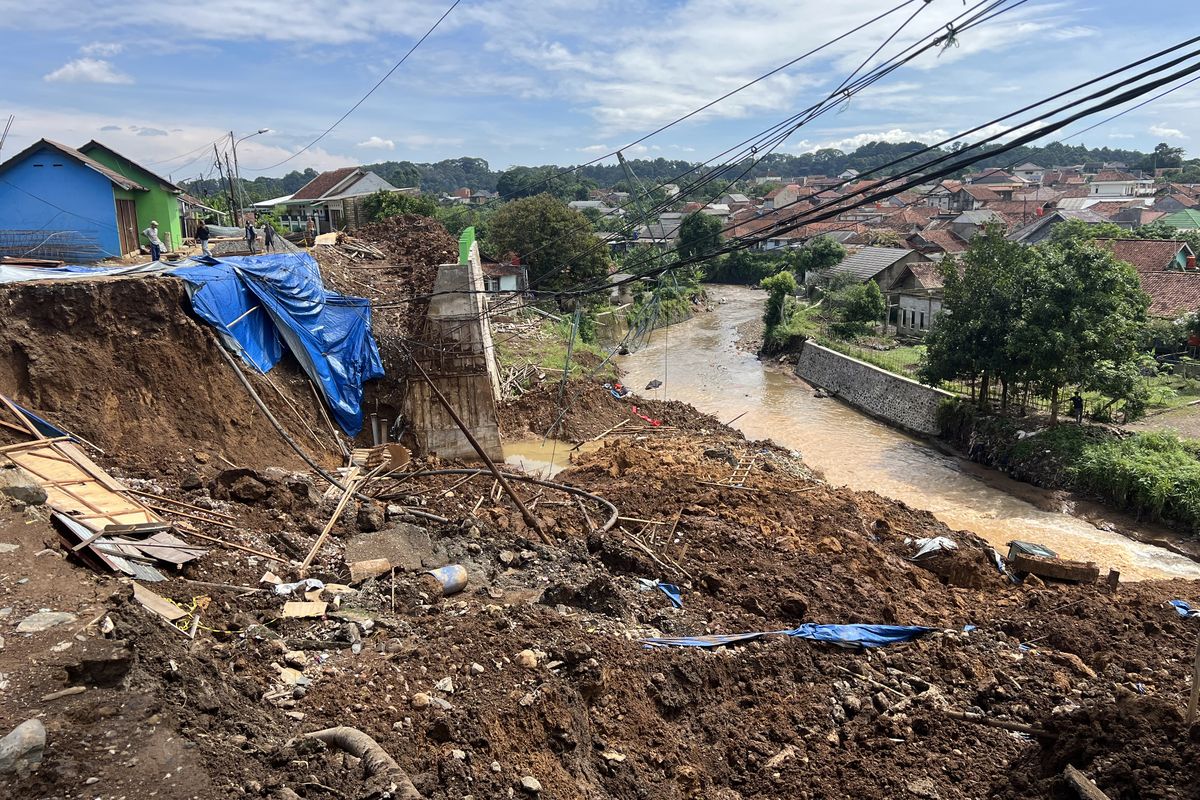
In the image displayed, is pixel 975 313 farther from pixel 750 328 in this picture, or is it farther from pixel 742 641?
pixel 750 328

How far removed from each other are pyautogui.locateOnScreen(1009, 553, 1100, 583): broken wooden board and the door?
20988 millimetres

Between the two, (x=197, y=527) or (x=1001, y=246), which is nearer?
(x=197, y=527)

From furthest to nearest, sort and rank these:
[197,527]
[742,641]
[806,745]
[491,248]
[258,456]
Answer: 1. [491,248]
2. [258,456]
3. [197,527]
4. [742,641]
5. [806,745]

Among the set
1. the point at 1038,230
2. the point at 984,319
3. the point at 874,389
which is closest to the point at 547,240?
the point at 874,389

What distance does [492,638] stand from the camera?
295 inches

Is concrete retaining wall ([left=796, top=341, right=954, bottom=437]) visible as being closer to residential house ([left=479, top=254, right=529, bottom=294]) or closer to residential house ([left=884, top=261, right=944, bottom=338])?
residential house ([left=884, top=261, right=944, bottom=338])

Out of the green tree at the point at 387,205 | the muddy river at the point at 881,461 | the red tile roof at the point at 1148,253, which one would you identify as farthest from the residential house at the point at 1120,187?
the green tree at the point at 387,205

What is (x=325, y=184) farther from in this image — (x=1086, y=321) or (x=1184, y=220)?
(x=1184, y=220)

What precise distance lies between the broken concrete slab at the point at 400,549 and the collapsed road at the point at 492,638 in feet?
0.17

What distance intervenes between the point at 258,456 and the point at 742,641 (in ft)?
29.9

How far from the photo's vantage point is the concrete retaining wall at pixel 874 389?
23203 millimetres

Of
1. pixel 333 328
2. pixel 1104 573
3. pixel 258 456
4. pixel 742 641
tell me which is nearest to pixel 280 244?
pixel 333 328

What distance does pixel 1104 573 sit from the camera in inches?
554

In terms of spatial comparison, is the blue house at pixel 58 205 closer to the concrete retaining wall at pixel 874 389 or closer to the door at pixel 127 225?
→ the door at pixel 127 225
